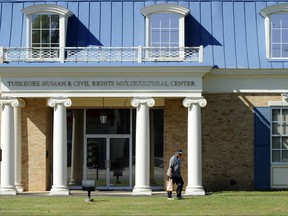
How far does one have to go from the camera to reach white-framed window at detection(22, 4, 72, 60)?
30422 mm

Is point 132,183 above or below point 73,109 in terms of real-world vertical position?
below

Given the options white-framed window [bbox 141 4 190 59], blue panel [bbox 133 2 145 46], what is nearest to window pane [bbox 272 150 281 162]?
white-framed window [bbox 141 4 190 59]

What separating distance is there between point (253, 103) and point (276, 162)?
242 centimetres

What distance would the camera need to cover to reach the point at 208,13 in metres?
31.6

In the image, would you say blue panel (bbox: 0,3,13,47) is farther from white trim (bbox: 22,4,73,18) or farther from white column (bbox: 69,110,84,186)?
white column (bbox: 69,110,84,186)

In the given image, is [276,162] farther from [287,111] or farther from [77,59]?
[77,59]

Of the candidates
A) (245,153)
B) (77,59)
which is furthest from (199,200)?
(77,59)

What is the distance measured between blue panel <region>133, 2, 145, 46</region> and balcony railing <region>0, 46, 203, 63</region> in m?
1.02

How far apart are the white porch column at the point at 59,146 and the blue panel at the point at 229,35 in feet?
21.2

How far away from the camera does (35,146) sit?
99.4 ft

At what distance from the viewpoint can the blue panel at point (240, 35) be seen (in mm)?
30359

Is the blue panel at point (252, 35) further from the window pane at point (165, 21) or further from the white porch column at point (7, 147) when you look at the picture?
the white porch column at point (7, 147)

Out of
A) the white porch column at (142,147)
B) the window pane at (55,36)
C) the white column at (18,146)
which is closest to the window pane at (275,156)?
the white porch column at (142,147)

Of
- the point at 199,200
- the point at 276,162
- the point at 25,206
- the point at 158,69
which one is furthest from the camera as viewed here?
the point at 276,162
